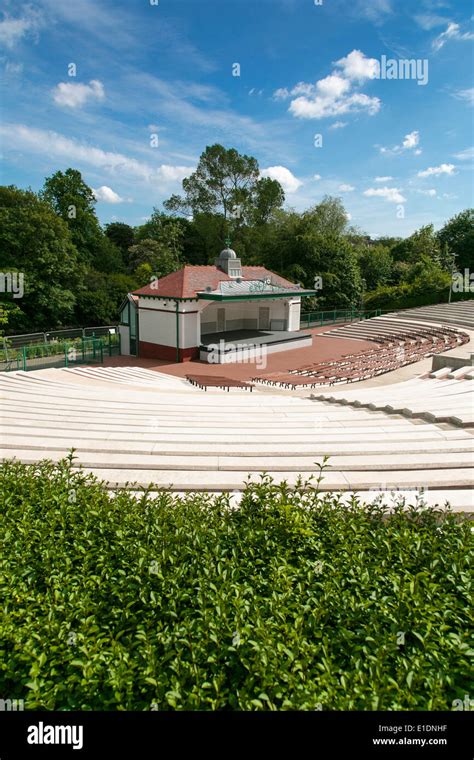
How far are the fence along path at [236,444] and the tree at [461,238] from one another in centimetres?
5160

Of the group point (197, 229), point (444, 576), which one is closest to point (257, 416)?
point (444, 576)

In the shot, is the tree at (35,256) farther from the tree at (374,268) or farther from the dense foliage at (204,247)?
the tree at (374,268)

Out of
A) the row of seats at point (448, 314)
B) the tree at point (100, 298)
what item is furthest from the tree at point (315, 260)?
the tree at point (100, 298)

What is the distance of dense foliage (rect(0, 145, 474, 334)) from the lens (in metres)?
37.3

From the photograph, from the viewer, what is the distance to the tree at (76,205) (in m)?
51.4

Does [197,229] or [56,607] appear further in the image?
[197,229]

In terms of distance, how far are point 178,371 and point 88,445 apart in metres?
17.5

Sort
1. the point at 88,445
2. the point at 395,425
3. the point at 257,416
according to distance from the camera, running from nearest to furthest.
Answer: the point at 88,445 → the point at 395,425 → the point at 257,416

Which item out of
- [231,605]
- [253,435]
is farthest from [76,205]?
[231,605]

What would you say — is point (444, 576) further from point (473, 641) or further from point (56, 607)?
point (56, 607)

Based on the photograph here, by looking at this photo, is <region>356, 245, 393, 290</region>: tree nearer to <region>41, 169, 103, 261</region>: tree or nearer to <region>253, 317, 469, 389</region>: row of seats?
<region>253, 317, 469, 389</region>: row of seats

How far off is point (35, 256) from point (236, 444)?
113 ft

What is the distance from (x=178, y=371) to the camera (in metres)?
25.9
